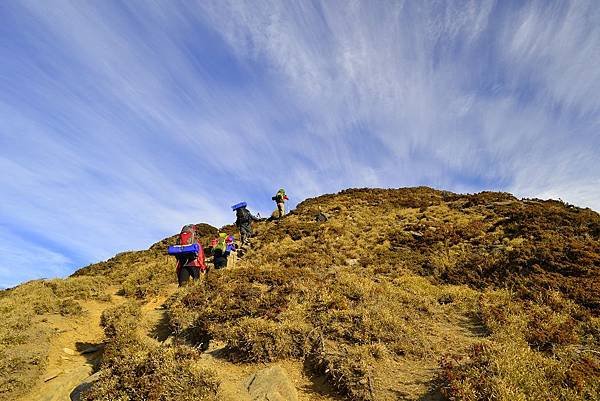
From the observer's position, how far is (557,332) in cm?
909

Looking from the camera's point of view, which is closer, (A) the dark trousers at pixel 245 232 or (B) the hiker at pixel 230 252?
(B) the hiker at pixel 230 252

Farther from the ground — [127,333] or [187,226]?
[187,226]

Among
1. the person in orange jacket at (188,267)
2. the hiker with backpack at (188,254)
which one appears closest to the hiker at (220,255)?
the hiker with backpack at (188,254)

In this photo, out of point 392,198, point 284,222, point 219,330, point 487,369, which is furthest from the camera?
point 392,198

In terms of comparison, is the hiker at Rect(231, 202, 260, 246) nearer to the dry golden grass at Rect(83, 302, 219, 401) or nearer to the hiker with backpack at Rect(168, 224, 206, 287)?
the hiker with backpack at Rect(168, 224, 206, 287)

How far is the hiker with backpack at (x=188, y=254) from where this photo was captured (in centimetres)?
1367

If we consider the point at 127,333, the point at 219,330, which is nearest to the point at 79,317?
the point at 127,333

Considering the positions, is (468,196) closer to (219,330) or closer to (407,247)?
(407,247)

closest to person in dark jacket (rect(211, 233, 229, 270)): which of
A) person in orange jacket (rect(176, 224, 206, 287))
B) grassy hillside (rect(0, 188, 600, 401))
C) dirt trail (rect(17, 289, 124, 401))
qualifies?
grassy hillside (rect(0, 188, 600, 401))

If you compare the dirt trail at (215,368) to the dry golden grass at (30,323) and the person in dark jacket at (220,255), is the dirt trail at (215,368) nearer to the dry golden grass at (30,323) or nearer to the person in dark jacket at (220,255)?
the dry golden grass at (30,323)

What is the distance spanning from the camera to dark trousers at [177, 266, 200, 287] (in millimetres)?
14195

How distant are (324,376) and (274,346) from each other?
1.41 m

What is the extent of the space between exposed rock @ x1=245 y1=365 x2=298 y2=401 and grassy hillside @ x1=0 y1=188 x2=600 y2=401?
751 mm

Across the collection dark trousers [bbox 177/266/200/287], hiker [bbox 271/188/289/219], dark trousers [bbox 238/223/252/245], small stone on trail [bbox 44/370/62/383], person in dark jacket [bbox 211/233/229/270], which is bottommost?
small stone on trail [bbox 44/370/62/383]
